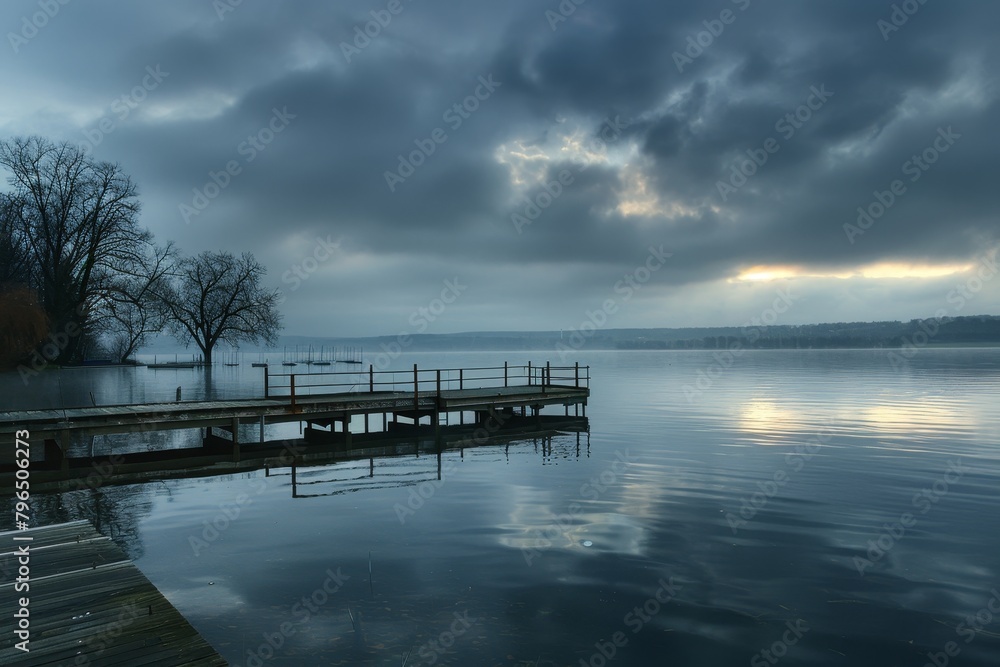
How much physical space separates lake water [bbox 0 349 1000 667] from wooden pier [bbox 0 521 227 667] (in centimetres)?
165

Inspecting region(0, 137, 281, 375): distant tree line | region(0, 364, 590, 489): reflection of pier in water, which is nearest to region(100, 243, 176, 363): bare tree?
region(0, 137, 281, 375): distant tree line

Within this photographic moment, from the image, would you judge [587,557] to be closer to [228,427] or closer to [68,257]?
[228,427]

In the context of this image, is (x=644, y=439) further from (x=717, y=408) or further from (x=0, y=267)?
(x=0, y=267)

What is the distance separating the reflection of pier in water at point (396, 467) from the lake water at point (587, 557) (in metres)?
0.19

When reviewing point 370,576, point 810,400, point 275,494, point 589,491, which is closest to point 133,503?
point 275,494

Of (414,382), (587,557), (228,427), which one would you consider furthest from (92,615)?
(414,382)

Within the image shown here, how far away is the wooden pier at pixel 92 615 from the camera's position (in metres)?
5.73

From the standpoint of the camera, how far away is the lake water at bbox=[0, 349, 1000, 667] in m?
8.56

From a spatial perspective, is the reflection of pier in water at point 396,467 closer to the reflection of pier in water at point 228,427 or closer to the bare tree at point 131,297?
the reflection of pier in water at point 228,427

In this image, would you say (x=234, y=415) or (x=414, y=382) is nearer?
(x=234, y=415)

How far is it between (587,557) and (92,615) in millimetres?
8035

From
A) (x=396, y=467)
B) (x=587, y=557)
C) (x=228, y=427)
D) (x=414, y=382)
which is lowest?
(x=396, y=467)

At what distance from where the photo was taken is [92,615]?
6.61m

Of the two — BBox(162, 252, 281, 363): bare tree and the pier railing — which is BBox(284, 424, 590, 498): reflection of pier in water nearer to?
the pier railing
